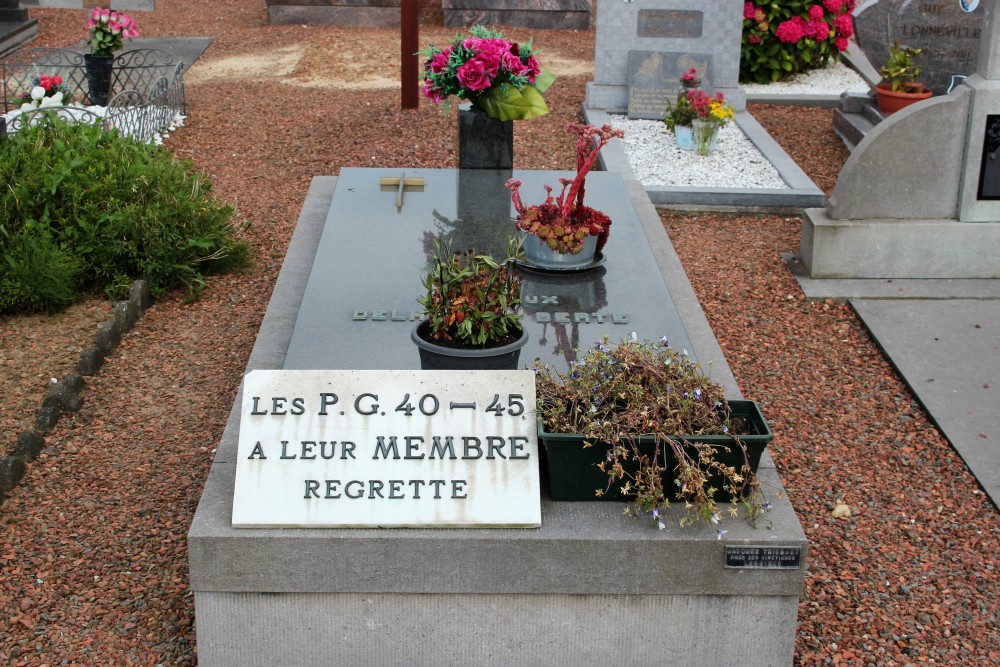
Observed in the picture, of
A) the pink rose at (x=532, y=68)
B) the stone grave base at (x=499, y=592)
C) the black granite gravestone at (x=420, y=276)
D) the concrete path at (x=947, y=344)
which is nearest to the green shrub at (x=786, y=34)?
the concrete path at (x=947, y=344)

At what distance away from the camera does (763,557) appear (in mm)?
3264

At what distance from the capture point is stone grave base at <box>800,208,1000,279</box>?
6535 mm

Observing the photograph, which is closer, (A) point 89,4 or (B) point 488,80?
(B) point 488,80

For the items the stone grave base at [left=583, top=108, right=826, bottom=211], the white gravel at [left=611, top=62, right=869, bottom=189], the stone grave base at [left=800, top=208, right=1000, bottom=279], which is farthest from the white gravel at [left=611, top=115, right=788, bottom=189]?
the stone grave base at [left=800, top=208, right=1000, bottom=279]

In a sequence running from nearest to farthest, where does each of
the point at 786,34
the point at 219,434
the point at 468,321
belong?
1. the point at 468,321
2. the point at 219,434
3. the point at 786,34

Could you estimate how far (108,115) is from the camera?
829 centimetres

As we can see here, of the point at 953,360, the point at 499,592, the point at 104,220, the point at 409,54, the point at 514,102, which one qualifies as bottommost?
the point at 953,360

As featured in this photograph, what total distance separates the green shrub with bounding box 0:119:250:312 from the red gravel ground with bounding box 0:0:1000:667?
18 cm

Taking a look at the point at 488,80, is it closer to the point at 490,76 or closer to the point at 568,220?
the point at 490,76

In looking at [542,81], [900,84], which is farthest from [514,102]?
[900,84]

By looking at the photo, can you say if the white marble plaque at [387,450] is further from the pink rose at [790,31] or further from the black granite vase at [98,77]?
the pink rose at [790,31]

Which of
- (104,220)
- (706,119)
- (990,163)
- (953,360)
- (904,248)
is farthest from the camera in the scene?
(706,119)

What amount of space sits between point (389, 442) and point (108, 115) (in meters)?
5.88

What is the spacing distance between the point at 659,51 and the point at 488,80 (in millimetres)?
4579
